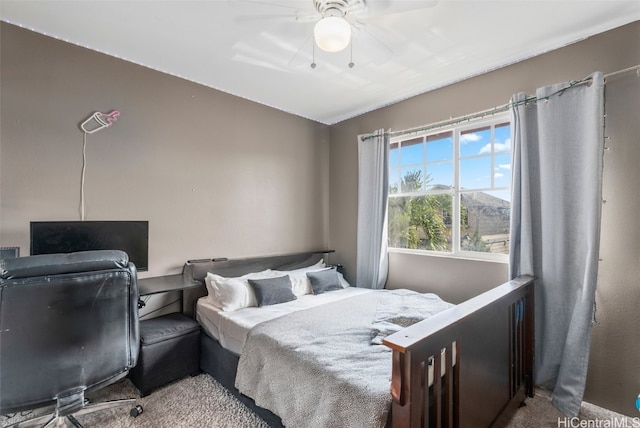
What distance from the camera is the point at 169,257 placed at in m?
2.66

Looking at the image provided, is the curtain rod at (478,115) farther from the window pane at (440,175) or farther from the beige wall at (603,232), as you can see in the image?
the window pane at (440,175)

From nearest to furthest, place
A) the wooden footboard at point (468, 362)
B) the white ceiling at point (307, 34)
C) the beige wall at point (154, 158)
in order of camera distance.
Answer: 1. the wooden footboard at point (468, 362)
2. the white ceiling at point (307, 34)
3. the beige wall at point (154, 158)

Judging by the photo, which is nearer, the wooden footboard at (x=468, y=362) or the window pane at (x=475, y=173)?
the wooden footboard at (x=468, y=362)

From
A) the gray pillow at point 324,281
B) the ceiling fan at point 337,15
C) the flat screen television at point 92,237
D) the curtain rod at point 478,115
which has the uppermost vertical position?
the ceiling fan at point 337,15

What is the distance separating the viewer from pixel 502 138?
2.58 metres

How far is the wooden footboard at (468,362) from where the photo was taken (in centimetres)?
109

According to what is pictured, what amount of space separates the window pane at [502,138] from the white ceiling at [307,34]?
0.51 m

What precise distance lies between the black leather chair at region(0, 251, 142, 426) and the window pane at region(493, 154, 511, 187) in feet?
9.46

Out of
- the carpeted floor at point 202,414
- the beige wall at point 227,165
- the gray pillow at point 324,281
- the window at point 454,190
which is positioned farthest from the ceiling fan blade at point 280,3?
the carpeted floor at point 202,414

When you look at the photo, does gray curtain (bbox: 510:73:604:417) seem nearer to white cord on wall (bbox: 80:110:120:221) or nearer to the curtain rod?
the curtain rod

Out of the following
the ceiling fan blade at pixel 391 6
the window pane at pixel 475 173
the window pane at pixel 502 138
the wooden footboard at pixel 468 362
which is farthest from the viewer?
the window pane at pixel 475 173

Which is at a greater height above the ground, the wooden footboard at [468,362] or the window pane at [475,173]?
the window pane at [475,173]

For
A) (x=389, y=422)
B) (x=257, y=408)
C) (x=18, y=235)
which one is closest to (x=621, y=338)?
(x=389, y=422)

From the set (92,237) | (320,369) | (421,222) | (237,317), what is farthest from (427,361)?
(92,237)
